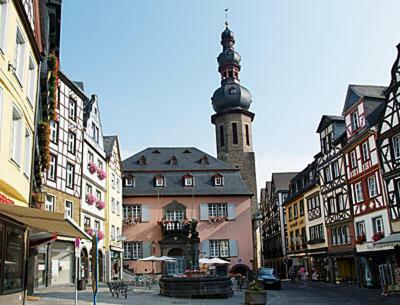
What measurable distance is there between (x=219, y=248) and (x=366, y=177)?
1803 centimetres

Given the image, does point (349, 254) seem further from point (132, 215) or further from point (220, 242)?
point (132, 215)

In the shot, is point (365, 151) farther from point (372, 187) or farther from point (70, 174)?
point (70, 174)

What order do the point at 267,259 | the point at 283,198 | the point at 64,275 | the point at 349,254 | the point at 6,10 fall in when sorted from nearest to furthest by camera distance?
the point at 6,10
the point at 64,275
the point at 349,254
the point at 283,198
the point at 267,259

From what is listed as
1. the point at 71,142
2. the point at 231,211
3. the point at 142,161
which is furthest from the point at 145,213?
the point at 71,142

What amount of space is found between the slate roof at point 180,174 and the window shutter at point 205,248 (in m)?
4.50

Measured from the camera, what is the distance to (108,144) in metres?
40.1

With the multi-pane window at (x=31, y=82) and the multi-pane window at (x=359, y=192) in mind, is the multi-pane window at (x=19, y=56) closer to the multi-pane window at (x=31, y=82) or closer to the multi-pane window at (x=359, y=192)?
the multi-pane window at (x=31, y=82)

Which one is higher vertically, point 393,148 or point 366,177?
point 393,148

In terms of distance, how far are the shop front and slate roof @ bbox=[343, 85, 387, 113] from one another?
2268 cm

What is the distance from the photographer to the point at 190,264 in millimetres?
40906

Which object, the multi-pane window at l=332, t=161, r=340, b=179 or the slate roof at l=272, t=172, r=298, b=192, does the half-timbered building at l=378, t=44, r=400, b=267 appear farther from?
the slate roof at l=272, t=172, r=298, b=192

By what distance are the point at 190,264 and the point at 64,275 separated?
49.6 feet

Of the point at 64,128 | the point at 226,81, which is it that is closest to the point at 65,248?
the point at 64,128

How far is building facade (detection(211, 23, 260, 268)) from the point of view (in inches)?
2186
